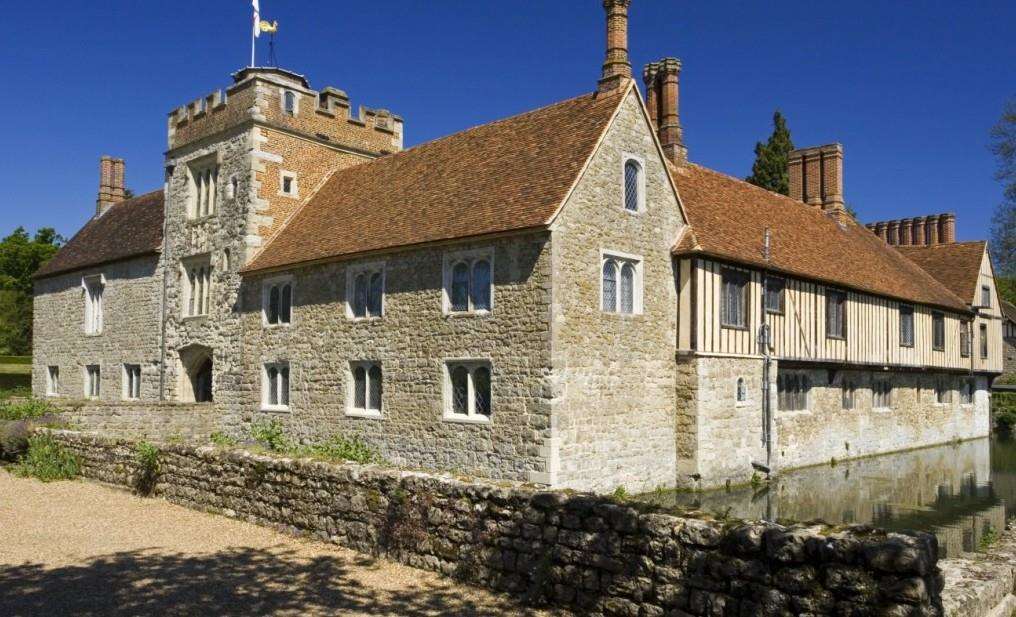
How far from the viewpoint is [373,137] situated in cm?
2414

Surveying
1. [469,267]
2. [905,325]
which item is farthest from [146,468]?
[905,325]

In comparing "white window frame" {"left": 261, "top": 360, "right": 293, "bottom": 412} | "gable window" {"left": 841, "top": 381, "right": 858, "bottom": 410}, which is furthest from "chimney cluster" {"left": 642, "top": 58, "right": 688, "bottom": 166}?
"white window frame" {"left": 261, "top": 360, "right": 293, "bottom": 412}

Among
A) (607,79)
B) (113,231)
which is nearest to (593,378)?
(607,79)

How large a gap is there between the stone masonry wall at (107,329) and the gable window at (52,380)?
0.65ft

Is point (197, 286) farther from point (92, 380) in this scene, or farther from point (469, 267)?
point (469, 267)

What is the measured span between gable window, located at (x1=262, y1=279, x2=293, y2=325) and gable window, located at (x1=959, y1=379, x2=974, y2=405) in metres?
23.7

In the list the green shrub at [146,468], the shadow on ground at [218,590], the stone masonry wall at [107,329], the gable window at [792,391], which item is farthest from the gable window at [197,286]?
the gable window at [792,391]

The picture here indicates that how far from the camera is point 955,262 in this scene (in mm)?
30219

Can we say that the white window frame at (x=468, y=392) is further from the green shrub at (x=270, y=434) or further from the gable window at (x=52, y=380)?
the gable window at (x=52, y=380)

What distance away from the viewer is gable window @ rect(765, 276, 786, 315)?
1855 cm

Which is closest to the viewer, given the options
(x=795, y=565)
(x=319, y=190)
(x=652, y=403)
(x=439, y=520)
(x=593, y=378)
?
(x=795, y=565)

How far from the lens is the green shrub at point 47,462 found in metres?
13.5

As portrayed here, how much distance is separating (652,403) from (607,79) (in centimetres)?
655

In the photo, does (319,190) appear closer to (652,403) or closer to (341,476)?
(652,403)
